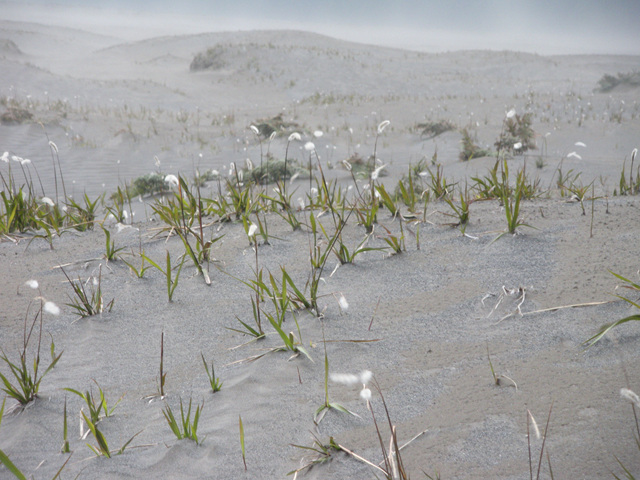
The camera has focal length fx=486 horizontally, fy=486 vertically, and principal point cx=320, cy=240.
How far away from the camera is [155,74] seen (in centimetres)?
2581

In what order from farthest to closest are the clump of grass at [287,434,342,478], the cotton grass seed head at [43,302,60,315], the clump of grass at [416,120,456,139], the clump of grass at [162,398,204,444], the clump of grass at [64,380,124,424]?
1. the clump of grass at [416,120,456,139]
2. the cotton grass seed head at [43,302,60,315]
3. the clump of grass at [64,380,124,424]
4. the clump of grass at [162,398,204,444]
5. the clump of grass at [287,434,342,478]

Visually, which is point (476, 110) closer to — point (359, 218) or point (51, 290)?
point (359, 218)

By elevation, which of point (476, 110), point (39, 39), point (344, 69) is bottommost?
point (476, 110)

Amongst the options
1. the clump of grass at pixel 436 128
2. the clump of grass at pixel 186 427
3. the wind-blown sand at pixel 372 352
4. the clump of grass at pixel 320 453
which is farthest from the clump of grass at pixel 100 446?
the clump of grass at pixel 436 128

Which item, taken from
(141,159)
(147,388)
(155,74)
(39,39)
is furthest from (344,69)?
(39,39)

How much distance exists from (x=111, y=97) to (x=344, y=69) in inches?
468

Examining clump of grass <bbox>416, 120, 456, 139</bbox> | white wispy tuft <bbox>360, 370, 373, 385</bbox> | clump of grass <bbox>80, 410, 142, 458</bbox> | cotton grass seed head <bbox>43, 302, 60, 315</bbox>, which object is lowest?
clump of grass <bbox>80, 410, 142, 458</bbox>

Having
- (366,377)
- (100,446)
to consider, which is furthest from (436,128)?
→ (100,446)

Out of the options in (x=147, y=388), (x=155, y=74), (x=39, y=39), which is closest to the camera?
(x=147, y=388)

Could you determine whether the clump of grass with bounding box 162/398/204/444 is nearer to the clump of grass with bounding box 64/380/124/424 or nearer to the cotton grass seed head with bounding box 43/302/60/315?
the clump of grass with bounding box 64/380/124/424

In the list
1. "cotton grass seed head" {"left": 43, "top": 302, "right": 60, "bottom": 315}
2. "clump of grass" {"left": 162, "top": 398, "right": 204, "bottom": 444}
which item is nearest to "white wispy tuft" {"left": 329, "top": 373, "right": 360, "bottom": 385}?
"clump of grass" {"left": 162, "top": 398, "right": 204, "bottom": 444}

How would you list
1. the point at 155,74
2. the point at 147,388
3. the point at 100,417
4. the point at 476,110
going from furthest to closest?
the point at 155,74, the point at 476,110, the point at 147,388, the point at 100,417

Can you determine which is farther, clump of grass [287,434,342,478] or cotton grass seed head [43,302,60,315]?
cotton grass seed head [43,302,60,315]

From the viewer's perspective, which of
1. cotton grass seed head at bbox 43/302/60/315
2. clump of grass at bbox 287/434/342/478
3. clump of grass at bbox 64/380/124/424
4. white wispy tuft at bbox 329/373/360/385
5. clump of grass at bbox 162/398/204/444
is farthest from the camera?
cotton grass seed head at bbox 43/302/60/315
